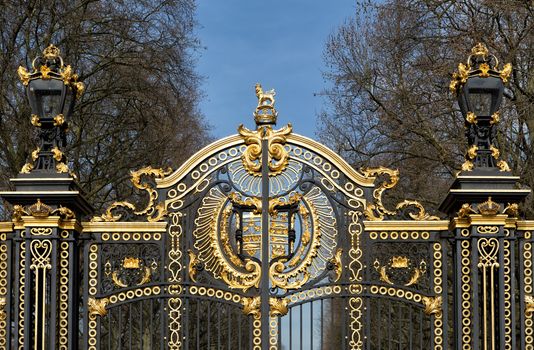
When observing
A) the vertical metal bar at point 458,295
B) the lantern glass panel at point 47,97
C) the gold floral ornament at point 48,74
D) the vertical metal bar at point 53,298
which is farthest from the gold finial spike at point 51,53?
the vertical metal bar at point 458,295

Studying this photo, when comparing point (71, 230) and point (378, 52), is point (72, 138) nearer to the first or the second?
point (378, 52)

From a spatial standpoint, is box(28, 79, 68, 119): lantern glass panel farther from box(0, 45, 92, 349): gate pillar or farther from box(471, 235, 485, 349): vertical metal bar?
box(471, 235, 485, 349): vertical metal bar

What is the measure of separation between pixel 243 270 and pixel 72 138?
35.1 ft

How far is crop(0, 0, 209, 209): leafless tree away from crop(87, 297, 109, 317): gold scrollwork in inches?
287

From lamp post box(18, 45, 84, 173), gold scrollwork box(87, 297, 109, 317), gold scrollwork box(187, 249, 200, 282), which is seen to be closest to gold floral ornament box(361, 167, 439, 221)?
gold scrollwork box(187, 249, 200, 282)

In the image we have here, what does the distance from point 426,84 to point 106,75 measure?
242 inches

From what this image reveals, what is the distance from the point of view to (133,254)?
13328mm

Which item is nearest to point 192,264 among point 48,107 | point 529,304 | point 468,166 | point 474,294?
point 48,107

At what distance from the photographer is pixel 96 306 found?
42.5ft

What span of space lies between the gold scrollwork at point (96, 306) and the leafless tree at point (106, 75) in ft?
23.9

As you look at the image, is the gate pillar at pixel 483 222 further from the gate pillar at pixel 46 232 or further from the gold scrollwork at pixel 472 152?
the gate pillar at pixel 46 232

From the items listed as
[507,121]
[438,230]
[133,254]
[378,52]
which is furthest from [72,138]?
[438,230]

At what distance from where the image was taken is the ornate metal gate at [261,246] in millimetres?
12703

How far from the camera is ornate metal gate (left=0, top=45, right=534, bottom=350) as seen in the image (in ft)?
41.7
